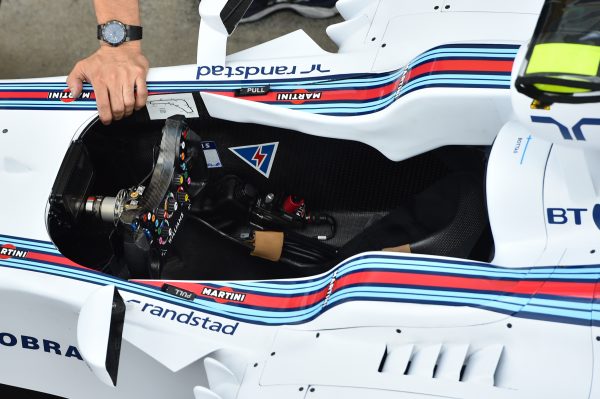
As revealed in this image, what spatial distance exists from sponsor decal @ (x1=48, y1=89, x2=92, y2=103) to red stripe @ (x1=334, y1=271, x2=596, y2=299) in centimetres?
92

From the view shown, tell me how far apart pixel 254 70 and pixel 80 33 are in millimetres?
1441

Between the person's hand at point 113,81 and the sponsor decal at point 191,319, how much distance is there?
0.56 meters

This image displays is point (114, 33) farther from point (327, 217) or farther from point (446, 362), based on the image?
point (446, 362)

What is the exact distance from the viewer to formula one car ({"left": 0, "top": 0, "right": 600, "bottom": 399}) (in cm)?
179

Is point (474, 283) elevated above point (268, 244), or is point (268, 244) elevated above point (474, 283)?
point (268, 244)

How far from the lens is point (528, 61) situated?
5.33ft

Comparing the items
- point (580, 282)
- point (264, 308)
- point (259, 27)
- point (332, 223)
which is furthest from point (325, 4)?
point (580, 282)

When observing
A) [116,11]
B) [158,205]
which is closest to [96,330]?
[158,205]

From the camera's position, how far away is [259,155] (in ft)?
7.94

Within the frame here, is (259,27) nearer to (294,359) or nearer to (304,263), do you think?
(304,263)

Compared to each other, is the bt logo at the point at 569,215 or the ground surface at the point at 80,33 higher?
the ground surface at the point at 80,33

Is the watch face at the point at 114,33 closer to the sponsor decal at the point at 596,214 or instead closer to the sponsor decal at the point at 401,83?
the sponsor decal at the point at 401,83

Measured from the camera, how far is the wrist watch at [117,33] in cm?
246

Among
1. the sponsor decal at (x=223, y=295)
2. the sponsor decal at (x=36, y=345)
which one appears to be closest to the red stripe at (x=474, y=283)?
the sponsor decal at (x=223, y=295)
